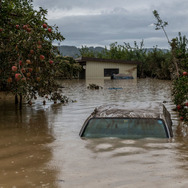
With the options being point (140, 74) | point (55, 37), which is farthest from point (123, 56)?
point (55, 37)

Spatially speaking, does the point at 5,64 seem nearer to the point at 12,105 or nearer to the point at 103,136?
the point at 103,136

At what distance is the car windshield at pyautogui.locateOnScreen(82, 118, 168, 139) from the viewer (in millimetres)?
7332

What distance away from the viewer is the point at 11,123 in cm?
1159

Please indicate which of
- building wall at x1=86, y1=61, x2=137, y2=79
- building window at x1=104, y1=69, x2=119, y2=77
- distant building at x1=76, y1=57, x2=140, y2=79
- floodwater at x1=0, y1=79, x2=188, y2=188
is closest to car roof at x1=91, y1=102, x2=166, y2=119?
floodwater at x1=0, y1=79, x2=188, y2=188

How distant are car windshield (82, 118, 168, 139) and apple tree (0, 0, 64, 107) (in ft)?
8.17

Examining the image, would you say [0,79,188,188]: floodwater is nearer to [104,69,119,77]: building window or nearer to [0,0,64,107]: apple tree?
[0,0,64,107]: apple tree

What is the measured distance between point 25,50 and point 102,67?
4086 cm

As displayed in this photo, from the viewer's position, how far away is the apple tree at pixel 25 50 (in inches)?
386

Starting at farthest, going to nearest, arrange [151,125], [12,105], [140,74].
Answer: [140,74] < [12,105] < [151,125]

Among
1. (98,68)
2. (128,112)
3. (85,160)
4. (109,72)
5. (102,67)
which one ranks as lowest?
(85,160)

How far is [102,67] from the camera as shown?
50656 millimetres

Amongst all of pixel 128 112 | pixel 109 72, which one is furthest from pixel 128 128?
pixel 109 72

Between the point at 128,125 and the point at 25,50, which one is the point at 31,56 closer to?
the point at 25,50

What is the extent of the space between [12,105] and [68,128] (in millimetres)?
6921
